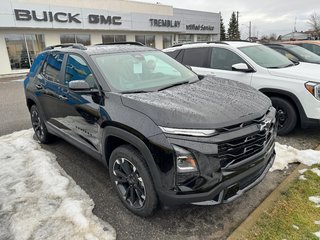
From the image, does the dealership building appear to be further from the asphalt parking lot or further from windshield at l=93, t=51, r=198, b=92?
the asphalt parking lot

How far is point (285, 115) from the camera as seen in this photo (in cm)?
479

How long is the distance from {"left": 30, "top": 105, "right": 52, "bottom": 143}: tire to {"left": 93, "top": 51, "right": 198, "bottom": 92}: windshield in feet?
7.16

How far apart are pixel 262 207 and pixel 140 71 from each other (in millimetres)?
2174

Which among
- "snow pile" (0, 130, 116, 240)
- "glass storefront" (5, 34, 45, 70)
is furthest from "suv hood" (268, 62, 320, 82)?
"glass storefront" (5, 34, 45, 70)

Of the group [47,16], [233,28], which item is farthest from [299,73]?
[233,28]

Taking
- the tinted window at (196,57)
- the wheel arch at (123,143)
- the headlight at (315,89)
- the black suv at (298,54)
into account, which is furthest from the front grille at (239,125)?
the black suv at (298,54)

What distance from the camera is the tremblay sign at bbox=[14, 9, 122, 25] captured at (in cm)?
1792

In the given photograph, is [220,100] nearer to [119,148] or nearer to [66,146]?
[119,148]

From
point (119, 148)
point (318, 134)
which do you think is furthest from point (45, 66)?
point (318, 134)

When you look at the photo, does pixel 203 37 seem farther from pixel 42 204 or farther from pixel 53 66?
pixel 42 204

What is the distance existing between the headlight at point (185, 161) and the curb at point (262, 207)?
841mm

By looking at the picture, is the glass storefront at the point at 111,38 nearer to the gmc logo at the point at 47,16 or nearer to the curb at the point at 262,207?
the gmc logo at the point at 47,16

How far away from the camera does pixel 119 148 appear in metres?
2.84

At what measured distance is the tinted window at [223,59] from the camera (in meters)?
5.44
